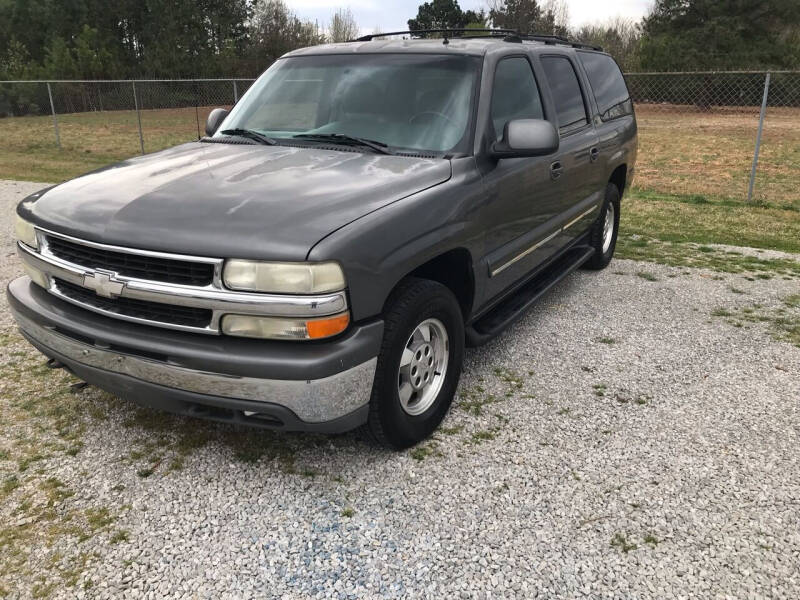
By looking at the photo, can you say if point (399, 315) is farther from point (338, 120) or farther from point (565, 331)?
point (565, 331)

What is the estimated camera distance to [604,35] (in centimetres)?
4081

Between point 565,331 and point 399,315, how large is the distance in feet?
7.72

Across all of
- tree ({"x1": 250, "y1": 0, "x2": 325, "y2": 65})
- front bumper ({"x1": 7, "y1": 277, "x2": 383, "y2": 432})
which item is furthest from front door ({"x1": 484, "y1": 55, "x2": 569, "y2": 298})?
tree ({"x1": 250, "y1": 0, "x2": 325, "y2": 65})

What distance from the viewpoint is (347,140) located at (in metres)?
3.71

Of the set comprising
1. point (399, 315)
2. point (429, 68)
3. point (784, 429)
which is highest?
point (429, 68)

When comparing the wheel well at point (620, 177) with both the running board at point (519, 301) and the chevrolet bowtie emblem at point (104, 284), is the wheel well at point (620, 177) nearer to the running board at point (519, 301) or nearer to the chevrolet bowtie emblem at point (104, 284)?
the running board at point (519, 301)

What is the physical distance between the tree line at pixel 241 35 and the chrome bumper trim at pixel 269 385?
30.6m

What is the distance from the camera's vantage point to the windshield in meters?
3.69

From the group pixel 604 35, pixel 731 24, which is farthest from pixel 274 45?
pixel 731 24

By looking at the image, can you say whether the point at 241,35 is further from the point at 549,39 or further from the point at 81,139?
the point at 549,39

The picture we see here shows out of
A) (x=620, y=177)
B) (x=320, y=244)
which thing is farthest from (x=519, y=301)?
(x=620, y=177)

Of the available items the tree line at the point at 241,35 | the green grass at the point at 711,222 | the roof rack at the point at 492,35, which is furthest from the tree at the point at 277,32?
the roof rack at the point at 492,35

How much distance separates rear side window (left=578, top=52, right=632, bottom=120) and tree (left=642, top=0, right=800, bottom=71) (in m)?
29.9

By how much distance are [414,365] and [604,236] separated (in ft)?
12.5
